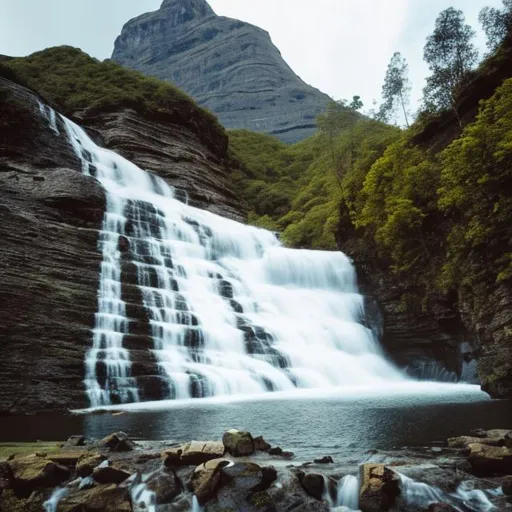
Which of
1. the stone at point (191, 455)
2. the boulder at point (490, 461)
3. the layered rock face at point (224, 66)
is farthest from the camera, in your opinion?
the layered rock face at point (224, 66)

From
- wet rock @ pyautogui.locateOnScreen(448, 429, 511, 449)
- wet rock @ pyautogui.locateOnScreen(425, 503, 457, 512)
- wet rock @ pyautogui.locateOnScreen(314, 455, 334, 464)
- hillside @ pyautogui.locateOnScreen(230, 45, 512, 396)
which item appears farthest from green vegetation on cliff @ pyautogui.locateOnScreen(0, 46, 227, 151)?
wet rock @ pyautogui.locateOnScreen(425, 503, 457, 512)

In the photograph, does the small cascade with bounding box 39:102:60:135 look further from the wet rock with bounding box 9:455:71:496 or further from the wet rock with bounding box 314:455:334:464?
the wet rock with bounding box 314:455:334:464

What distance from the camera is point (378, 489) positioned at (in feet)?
22.5

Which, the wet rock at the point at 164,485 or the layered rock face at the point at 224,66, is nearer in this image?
the wet rock at the point at 164,485

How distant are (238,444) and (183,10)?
211022mm

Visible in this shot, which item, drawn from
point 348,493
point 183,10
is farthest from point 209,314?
point 183,10

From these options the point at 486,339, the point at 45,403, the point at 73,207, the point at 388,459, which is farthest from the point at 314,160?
the point at 388,459

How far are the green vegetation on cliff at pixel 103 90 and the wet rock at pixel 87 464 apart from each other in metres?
50.7

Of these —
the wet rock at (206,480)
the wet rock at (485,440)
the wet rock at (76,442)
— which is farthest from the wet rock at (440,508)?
the wet rock at (76,442)

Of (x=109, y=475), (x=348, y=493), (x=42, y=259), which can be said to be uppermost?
(x=42, y=259)

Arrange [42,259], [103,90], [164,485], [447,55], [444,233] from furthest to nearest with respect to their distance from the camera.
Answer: [103,90] → [447,55] → [444,233] → [42,259] → [164,485]

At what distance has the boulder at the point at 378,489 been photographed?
267 inches

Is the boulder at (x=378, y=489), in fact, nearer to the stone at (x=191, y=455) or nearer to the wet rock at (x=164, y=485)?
the stone at (x=191, y=455)

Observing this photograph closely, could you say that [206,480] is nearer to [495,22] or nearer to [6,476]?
[6,476]
